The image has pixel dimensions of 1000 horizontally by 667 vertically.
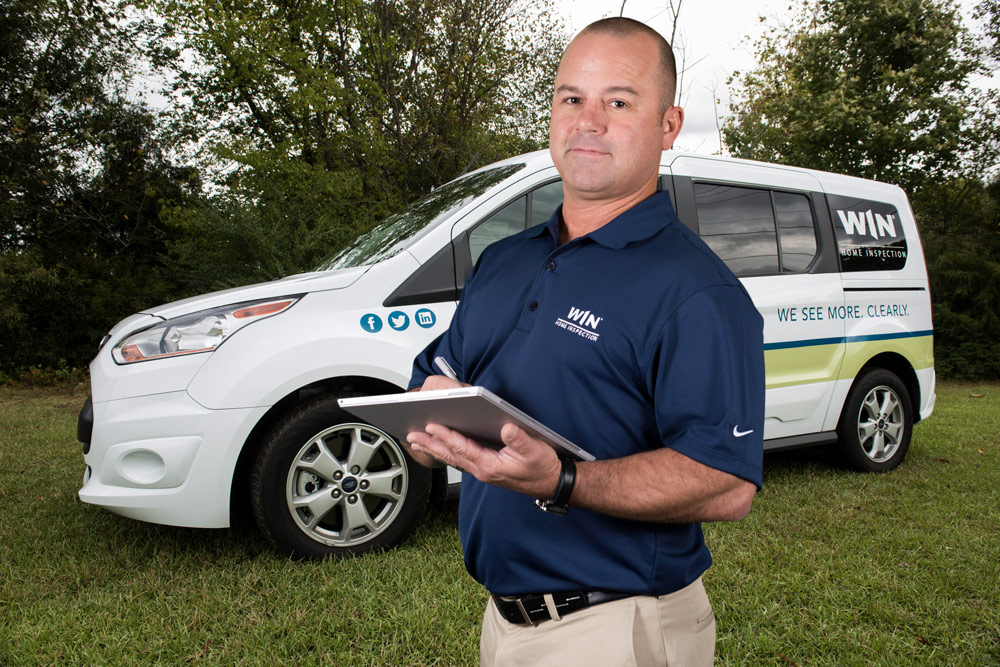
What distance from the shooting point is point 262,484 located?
323 cm

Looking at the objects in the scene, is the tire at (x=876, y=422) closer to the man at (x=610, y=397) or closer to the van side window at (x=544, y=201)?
the van side window at (x=544, y=201)

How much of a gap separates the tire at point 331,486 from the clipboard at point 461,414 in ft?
7.09

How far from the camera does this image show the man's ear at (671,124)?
1.42 meters

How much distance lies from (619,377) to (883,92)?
58.0 feet

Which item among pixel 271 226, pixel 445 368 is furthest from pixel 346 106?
pixel 445 368

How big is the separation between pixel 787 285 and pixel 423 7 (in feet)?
27.8

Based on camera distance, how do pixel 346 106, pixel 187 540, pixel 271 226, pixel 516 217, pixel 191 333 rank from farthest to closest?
pixel 346 106
pixel 271 226
pixel 516 217
pixel 187 540
pixel 191 333

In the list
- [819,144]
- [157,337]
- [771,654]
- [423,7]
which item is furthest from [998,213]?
[157,337]

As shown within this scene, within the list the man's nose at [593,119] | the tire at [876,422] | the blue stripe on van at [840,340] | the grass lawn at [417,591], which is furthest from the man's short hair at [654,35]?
the tire at [876,422]

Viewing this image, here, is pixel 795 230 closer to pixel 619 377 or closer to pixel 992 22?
pixel 619 377

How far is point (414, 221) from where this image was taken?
405 centimetres

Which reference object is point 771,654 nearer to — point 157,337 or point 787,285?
point 787,285

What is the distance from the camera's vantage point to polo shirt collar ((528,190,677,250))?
4.28ft

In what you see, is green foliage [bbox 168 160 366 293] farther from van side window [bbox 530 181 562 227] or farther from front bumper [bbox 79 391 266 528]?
front bumper [bbox 79 391 266 528]
